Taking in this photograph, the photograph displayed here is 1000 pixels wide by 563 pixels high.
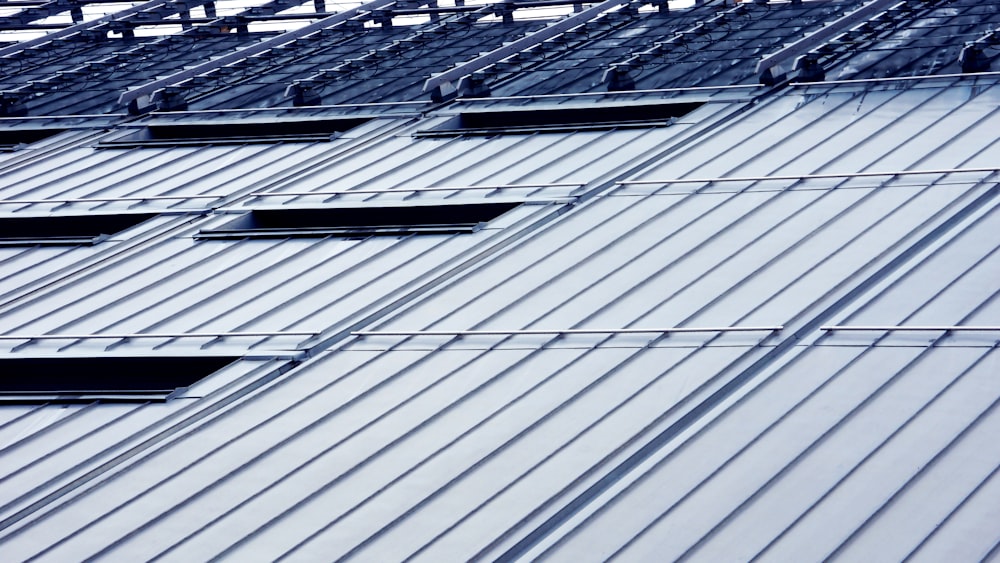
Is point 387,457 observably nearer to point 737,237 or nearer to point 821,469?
point 821,469

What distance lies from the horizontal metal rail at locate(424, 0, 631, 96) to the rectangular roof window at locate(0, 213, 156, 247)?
274 inches

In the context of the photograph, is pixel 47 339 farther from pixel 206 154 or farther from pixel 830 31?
pixel 830 31

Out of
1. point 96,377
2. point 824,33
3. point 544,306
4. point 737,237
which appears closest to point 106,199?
point 96,377

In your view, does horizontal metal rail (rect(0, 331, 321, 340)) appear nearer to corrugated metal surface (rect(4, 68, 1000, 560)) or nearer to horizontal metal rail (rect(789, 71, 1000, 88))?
corrugated metal surface (rect(4, 68, 1000, 560))

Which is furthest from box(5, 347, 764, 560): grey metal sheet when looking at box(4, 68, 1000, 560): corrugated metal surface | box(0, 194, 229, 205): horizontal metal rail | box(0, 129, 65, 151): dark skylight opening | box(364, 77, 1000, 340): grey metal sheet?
box(0, 129, 65, 151): dark skylight opening

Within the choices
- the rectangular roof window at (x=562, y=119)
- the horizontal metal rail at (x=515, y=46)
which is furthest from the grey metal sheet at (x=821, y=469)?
the horizontal metal rail at (x=515, y=46)

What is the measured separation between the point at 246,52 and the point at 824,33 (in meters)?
13.9

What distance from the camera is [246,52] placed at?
33000 millimetres

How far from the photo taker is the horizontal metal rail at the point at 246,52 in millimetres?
30016

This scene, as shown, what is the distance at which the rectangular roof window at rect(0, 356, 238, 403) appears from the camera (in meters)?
17.0

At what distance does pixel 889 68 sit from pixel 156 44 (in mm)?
20046

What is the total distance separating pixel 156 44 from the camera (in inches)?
1435

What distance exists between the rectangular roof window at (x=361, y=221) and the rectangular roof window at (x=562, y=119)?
4049 millimetres

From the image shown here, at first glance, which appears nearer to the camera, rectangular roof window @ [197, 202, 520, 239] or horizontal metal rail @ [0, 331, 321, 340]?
horizontal metal rail @ [0, 331, 321, 340]
